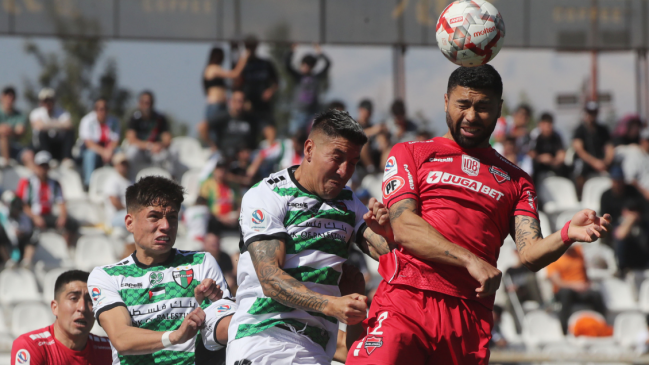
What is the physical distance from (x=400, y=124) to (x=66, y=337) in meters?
9.52

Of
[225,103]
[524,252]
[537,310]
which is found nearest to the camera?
[524,252]

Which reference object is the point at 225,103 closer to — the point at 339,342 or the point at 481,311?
the point at 339,342

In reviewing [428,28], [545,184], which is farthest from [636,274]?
[428,28]

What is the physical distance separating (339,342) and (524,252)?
1.68 metres

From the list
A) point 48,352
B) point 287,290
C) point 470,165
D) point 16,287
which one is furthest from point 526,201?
point 16,287

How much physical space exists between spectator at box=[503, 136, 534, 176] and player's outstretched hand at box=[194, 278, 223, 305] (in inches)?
365

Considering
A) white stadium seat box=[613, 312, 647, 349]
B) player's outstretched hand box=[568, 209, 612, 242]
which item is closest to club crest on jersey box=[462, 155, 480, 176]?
player's outstretched hand box=[568, 209, 612, 242]

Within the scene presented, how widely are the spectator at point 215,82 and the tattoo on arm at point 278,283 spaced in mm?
9887

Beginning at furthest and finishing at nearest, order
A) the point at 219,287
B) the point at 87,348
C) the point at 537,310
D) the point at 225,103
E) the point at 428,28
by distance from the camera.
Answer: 1. the point at 428,28
2. the point at 225,103
3. the point at 537,310
4. the point at 87,348
5. the point at 219,287

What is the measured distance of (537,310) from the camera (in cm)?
1180

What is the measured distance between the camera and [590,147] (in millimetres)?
14727

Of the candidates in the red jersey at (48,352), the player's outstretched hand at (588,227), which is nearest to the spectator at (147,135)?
the red jersey at (48,352)

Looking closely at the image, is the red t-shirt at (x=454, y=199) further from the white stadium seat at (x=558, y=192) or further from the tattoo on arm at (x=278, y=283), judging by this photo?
the white stadium seat at (x=558, y=192)

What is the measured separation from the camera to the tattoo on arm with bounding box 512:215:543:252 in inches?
159
